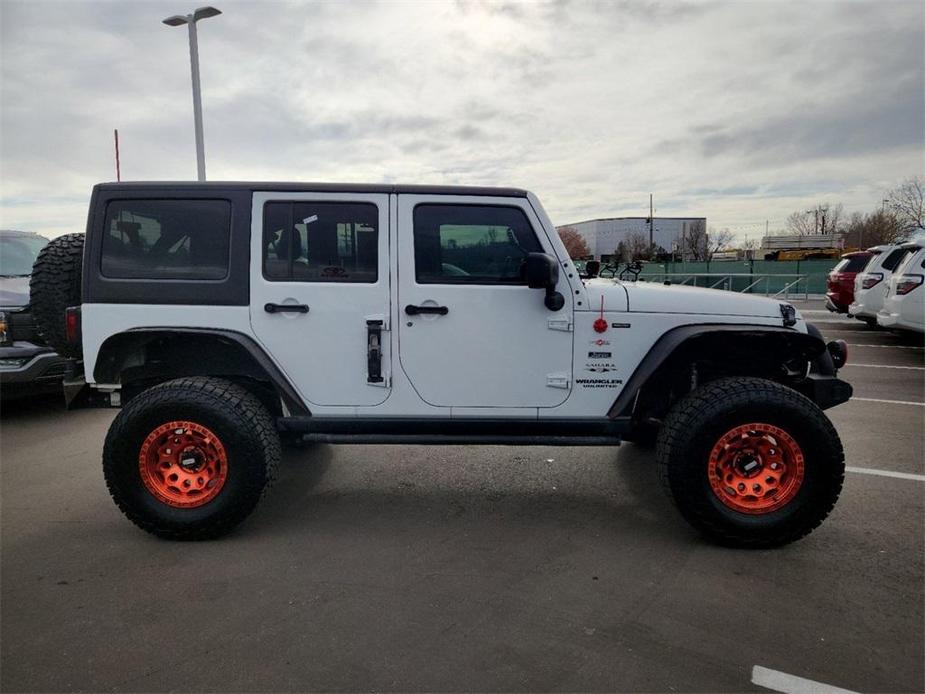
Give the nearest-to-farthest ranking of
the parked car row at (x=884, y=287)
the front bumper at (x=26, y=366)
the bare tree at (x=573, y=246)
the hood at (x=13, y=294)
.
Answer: the bare tree at (x=573, y=246) → the front bumper at (x=26, y=366) → the hood at (x=13, y=294) → the parked car row at (x=884, y=287)

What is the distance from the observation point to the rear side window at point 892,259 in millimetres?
11070

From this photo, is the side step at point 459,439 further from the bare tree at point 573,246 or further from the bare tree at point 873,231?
the bare tree at point 873,231

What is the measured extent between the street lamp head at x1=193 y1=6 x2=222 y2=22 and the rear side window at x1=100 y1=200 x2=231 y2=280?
9.95 metres

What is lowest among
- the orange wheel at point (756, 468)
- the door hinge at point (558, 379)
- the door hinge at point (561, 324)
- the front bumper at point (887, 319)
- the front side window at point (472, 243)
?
the orange wheel at point (756, 468)

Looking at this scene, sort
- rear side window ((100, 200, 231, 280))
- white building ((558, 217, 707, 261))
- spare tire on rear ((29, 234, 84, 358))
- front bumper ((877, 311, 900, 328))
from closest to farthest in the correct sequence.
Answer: rear side window ((100, 200, 231, 280)), spare tire on rear ((29, 234, 84, 358)), front bumper ((877, 311, 900, 328)), white building ((558, 217, 707, 261))

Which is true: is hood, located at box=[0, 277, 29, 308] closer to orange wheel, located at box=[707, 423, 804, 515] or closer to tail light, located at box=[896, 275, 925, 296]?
orange wheel, located at box=[707, 423, 804, 515]

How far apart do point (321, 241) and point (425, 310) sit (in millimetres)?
728

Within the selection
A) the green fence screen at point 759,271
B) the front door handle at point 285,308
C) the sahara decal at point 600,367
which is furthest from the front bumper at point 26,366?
the green fence screen at point 759,271

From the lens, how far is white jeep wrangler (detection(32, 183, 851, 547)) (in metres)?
3.36

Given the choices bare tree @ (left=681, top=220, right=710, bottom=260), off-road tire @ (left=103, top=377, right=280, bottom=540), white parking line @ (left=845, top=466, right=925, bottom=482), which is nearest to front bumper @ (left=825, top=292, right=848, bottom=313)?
white parking line @ (left=845, top=466, right=925, bottom=482)

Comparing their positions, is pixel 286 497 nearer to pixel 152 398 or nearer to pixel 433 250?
pixel 152 398

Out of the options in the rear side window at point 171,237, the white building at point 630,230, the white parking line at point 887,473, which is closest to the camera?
the rear side window at point 171,237

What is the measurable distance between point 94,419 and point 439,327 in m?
4.52

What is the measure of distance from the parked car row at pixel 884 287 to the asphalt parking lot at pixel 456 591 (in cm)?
644
